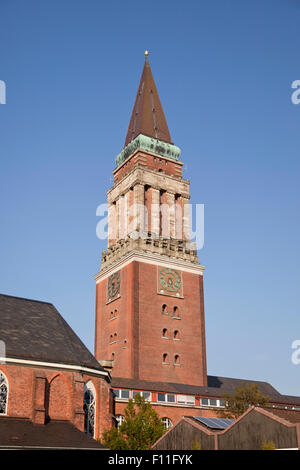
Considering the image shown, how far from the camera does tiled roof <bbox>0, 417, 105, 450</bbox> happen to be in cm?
3731

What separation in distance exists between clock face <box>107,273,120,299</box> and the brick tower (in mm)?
96

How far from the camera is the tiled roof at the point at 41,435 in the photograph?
122 ft

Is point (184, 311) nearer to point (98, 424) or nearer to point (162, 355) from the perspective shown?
point (162, 355)

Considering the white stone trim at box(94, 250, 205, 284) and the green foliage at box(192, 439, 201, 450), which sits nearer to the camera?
the green foliage at box(192, 439, 201, 450)

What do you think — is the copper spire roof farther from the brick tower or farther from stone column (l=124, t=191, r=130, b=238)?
stone column (l=124, t=191, r=130, b=238)

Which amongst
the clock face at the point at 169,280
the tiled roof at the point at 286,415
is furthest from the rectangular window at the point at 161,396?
the tiled roof at the point at 286,415

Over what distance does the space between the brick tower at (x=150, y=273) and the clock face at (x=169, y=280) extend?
0.39 feet

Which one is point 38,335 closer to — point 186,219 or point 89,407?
point 89,407

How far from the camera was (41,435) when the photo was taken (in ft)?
128

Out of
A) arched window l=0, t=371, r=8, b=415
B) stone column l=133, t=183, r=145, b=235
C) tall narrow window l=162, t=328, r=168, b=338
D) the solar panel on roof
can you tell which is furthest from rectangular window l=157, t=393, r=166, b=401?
stone column l=133, t=183, r=145, b=235

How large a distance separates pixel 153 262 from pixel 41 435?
108 feet

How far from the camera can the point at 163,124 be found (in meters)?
82.5
